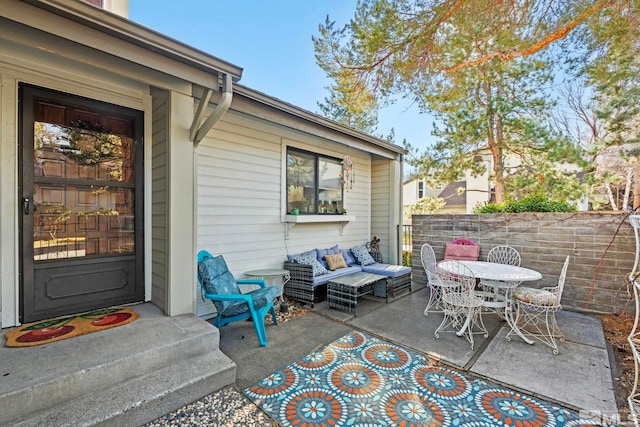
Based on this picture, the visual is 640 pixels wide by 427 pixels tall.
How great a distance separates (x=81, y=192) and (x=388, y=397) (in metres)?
3.47

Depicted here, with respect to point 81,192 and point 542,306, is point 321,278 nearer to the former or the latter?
point 542,306

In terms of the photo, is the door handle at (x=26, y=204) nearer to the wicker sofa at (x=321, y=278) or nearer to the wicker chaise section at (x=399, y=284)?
the wicker sofa at (x=321, y=278)

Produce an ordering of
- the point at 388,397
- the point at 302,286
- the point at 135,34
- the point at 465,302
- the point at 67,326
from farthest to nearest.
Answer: the point at 302,286, the point at 465,302, the point at 67,326, the point at 388,397, the point at 135,34

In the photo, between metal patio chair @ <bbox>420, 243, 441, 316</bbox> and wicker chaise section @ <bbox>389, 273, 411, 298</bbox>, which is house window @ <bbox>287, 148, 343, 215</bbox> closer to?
wicker chaise section @ <bbox>389, 273, 411, 298</bbox>

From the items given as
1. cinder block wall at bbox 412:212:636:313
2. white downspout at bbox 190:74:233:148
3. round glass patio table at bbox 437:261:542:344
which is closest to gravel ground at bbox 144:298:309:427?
white downspout at bbox 190:74:233:148

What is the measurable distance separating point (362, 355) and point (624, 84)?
6.26 meters

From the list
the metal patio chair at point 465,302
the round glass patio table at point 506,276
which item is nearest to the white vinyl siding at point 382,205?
the round glass patio table at point 506,276

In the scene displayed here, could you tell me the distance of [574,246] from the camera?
14.1 ft

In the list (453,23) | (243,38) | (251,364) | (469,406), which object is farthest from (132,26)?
(243,38)

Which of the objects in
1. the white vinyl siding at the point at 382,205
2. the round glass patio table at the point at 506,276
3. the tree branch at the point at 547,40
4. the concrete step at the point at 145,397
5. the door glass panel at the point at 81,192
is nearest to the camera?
the concrete step at the point at 145,397

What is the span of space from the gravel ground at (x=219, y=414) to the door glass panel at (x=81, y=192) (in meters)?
1.84

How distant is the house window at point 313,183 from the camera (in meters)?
4.86

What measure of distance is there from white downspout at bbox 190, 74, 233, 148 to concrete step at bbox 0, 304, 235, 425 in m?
1.88

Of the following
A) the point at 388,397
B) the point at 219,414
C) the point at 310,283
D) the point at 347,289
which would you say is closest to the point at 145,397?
the point at 219,414
